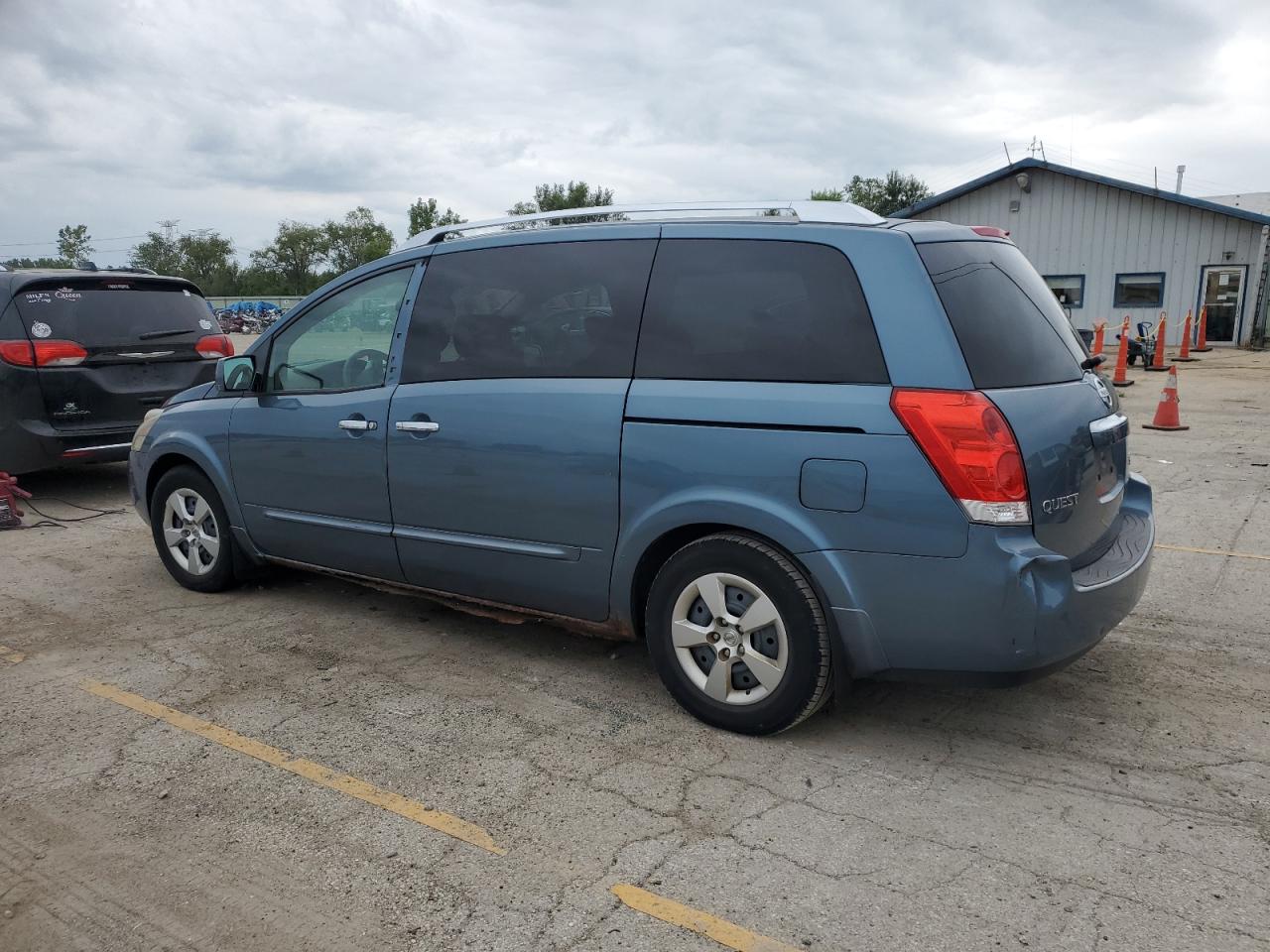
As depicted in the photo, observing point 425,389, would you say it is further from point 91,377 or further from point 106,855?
point 91,377

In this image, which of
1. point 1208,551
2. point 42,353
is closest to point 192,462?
point 42,353

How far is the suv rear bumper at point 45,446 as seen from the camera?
7.31 meters

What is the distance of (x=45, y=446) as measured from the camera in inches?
289

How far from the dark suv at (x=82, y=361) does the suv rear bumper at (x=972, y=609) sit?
6559 mm

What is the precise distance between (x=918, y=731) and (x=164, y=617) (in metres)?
3.77

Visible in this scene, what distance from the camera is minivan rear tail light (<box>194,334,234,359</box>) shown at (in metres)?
8.37

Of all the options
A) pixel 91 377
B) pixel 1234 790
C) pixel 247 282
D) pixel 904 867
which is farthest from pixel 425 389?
pixel 247 282

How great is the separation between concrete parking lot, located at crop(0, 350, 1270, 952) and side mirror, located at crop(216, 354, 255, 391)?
123cm

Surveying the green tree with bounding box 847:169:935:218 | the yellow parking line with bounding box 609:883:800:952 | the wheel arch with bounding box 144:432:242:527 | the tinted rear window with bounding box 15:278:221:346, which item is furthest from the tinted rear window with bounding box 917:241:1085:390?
the green tree with bounding box 847:169:935:218

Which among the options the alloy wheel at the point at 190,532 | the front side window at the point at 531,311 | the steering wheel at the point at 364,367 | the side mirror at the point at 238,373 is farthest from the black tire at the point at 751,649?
the alloy wheel at the point at 190,532

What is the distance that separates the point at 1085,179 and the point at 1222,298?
14.5ft

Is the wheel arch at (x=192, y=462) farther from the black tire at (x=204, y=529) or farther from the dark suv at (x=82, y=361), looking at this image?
the dark suv at (x=82, y=361)

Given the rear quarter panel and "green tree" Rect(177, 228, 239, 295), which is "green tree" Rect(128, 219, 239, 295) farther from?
the rear quarter panel

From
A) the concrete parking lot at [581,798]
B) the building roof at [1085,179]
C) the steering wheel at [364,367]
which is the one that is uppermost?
the building roof at [1085,179]
